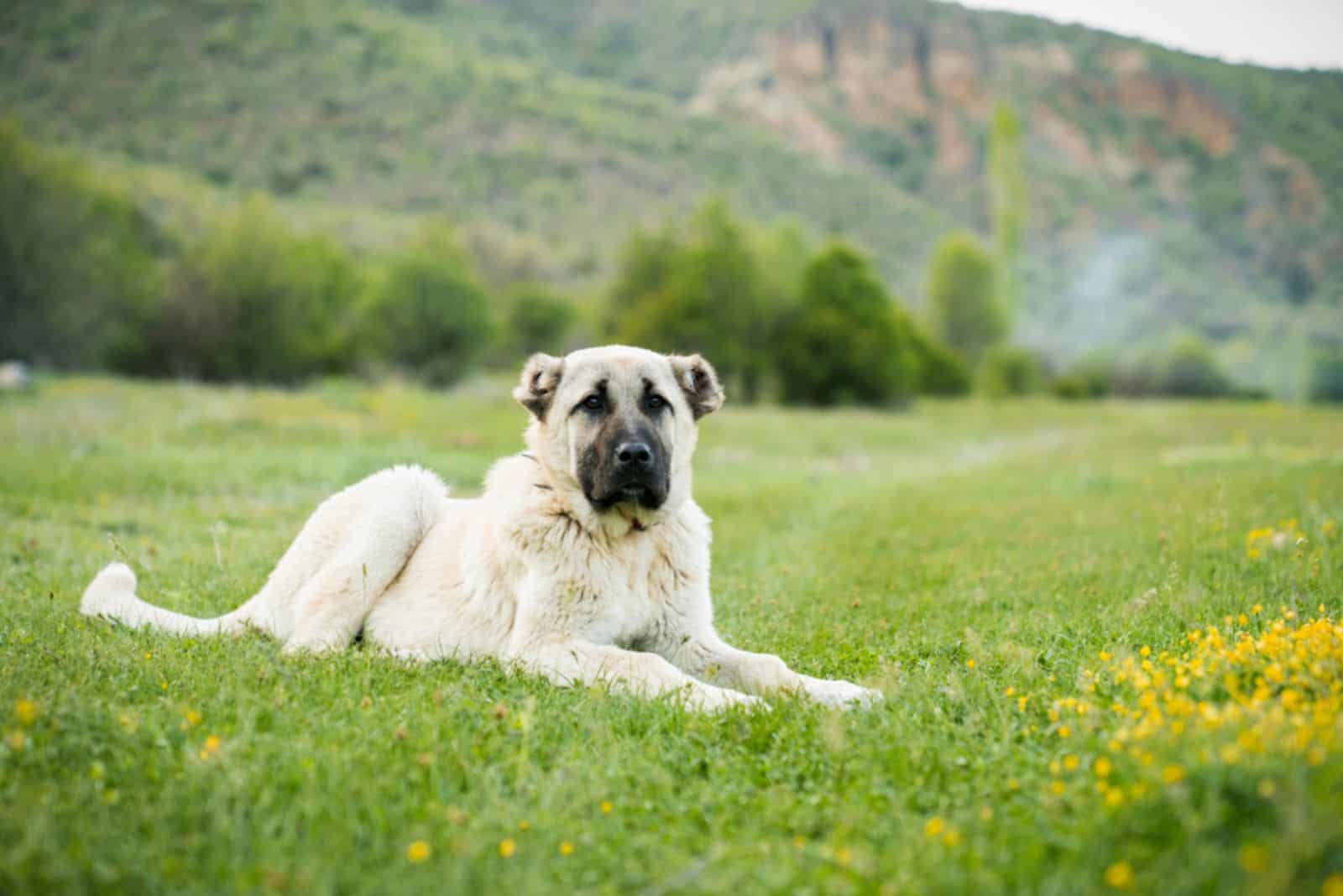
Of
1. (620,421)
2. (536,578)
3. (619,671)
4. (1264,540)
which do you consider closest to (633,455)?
(620,421)

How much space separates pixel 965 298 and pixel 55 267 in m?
59.2

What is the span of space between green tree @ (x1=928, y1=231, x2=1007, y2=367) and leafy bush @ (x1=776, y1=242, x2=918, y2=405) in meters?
23.3

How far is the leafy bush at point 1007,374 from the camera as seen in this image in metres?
65.2

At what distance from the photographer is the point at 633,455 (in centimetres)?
529

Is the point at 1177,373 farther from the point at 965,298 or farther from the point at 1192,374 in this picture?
the point at 965,298

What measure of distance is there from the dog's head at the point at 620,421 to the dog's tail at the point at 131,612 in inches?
92.7

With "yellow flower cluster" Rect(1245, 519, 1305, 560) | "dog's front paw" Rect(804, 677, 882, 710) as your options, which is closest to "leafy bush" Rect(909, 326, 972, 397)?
"yellow flower cluster" Rect(1245, 519, 1305, 560)

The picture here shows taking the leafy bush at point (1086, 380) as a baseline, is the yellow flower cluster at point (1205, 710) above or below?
below

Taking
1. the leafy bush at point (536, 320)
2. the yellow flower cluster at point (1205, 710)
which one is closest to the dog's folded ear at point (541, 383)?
the yellow flower cluster at point (1205, 710)

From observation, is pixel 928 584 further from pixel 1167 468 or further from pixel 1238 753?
pixel 1167 468

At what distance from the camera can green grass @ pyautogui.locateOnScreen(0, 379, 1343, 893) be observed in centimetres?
268

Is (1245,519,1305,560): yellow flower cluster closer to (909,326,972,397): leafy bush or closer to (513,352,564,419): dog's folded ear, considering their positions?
(513,352,564,419): dog's folded ear

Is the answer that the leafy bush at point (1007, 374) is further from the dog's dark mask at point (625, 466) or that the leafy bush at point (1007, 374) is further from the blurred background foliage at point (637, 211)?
the dog's dark mask at point (625, 466)

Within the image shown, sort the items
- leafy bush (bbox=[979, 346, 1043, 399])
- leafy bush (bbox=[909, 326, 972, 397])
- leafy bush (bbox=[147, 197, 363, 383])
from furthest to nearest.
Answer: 1. leafy bush (bbox=[979, 346, 1043, 399])
2. leafy bush (bbox=[909, 326, 972, 397])
3. leafy bush (bbox=[147, 197, 363, 383])
